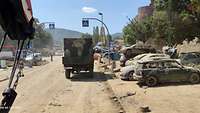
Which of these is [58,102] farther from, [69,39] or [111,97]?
[69,39]

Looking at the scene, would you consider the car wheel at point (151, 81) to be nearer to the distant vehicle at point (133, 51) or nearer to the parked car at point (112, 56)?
the distant vehicle at point (133, 51)

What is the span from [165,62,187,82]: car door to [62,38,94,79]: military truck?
10.8m

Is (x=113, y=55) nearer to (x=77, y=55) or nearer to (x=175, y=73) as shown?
(x=77, y=55)

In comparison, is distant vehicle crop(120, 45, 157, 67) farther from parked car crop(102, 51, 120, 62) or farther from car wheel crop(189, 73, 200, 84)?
car wheel crop(189, 73, 200, 84)

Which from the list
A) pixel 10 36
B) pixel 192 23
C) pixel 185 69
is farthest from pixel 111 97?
pixel 192 23

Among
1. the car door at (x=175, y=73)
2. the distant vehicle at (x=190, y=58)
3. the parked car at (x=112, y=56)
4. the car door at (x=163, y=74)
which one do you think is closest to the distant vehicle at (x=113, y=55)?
the parked car at (x=112, y=56)

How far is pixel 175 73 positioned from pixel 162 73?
2.38 ft

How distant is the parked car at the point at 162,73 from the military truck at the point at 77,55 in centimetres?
987

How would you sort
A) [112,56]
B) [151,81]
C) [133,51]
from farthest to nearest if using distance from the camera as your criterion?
1. [112,56]
2. [133,51]
3. [151,81]

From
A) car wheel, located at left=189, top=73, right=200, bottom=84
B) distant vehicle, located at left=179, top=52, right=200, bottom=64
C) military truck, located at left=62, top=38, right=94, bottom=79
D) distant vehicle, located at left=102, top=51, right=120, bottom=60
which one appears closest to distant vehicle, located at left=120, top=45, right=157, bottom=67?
distant vehicle, located at left=102, top=51, right=120, bottom=60

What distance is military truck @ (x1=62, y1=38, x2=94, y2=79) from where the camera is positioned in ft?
119

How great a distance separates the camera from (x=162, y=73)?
26203 millimetres

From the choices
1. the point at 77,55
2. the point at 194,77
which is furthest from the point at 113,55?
the point at 194,77

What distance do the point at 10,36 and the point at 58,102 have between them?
16.5 meters
